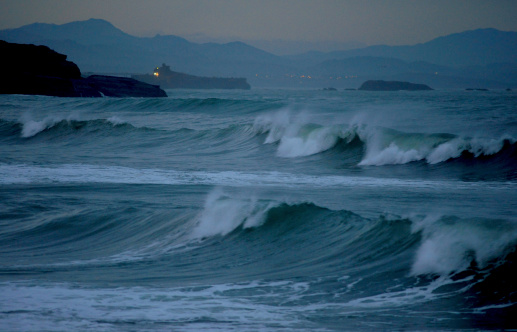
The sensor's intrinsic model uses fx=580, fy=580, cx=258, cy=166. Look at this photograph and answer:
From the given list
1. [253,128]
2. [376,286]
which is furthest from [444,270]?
[253,128]

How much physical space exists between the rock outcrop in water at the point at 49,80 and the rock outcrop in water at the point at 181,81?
257 ft

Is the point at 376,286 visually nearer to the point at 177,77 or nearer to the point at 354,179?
the point at 354,179

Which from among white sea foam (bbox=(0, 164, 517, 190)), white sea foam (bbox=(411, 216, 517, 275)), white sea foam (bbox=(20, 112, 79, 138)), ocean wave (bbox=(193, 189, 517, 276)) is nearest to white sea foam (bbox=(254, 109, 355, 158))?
white sea foam (bbox=(0, 164, 517, 190))

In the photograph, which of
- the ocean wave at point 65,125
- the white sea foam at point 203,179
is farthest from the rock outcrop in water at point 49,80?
the white sea foam at point 203,179

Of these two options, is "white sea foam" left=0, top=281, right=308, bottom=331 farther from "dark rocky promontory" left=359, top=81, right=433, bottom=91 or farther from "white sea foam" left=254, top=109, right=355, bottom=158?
"dark rocky promontory" left=359, top=81, right=433, bottom=91

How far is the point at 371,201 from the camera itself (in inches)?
362

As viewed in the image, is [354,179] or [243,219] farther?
[354,179]

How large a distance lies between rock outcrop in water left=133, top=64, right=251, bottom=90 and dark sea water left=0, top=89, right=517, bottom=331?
145231 mm

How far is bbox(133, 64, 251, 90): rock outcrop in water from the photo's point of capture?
522 feet

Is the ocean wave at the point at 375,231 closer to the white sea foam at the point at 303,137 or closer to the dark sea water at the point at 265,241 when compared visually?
the dark sea water at the point at 265,241

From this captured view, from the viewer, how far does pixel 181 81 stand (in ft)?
558

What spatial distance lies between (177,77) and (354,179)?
161 meters

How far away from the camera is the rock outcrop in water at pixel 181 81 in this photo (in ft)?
522

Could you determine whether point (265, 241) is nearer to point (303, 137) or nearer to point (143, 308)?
point (143, 308)
